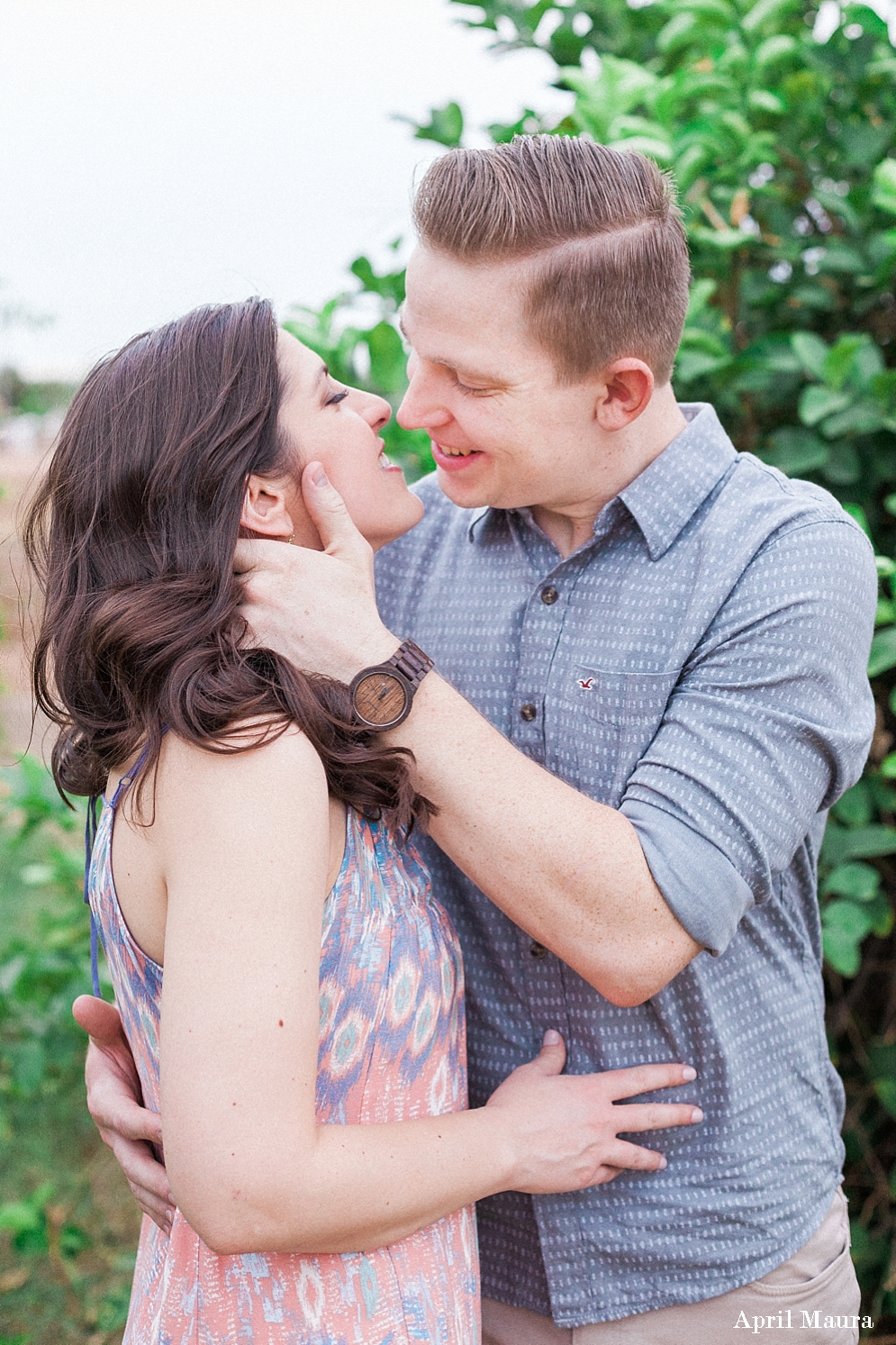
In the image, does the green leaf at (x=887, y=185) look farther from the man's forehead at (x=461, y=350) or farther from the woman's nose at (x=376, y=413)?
the woman's nose at (x=376, y=413)

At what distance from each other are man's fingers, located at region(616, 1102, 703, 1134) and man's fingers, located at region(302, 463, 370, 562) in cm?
84

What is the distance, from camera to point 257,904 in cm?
124

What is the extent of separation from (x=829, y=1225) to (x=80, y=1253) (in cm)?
248

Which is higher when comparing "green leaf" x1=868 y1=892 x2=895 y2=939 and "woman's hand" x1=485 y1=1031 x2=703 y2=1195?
"woman's hand" x1=485 y1=1031 x2=703 y2=1195

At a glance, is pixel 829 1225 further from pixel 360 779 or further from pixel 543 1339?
pixel 360 779

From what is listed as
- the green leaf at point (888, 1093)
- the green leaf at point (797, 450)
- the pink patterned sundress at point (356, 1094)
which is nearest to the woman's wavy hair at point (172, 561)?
the pink patterned sundress at point (356, 1094)

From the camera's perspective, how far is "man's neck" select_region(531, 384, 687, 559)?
70.1 inches

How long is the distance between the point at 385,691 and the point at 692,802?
1.33 feet

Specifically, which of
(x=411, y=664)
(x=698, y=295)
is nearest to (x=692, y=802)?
(x=411, y=664)

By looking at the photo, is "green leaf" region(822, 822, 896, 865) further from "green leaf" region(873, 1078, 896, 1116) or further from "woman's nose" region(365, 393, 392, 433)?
"woman's nose" region(365, 393, 392, 433)

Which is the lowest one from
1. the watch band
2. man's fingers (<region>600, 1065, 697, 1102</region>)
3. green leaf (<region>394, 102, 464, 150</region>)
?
man's fingers (<region>600, 1065, 697, 1102</region>)

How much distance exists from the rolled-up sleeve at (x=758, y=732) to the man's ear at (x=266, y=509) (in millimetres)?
574

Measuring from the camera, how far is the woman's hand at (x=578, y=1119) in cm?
154

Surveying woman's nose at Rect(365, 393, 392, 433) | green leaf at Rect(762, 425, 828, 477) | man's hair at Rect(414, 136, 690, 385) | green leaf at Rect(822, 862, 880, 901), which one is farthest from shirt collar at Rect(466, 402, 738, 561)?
green leaf at Rect(822, 862, 880, 901)
